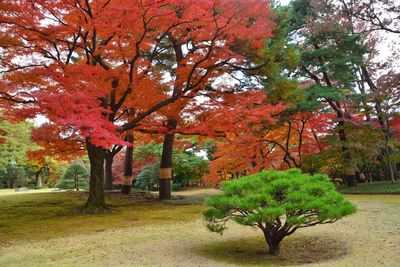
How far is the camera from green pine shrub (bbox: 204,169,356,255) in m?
4.80

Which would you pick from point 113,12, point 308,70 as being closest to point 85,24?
point 113,12

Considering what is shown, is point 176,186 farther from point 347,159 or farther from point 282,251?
point 282,251

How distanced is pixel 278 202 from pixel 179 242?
6.51ft

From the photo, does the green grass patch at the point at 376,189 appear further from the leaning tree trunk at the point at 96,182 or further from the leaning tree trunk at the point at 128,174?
the leaning tree trunk at the point at 96,182

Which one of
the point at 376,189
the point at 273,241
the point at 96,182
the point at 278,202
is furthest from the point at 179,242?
the point at 376,189

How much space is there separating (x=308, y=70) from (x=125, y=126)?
29.6ft

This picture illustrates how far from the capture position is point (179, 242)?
20.1 feet

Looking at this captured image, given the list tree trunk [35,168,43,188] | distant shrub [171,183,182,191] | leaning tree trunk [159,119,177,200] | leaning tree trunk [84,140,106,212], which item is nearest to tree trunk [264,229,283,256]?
leaning tree trunk [84,140,106,212]

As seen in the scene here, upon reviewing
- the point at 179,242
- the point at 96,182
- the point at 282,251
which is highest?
the point at 96,182

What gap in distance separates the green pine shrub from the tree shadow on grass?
29 centimetres

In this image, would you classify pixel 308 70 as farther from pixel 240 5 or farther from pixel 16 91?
pixel 16 91

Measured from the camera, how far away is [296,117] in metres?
14.1

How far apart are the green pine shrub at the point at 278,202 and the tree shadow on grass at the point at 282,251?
29 centimetres

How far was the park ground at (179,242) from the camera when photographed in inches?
193
